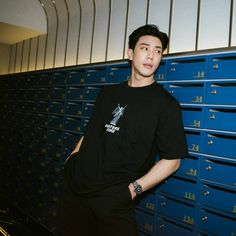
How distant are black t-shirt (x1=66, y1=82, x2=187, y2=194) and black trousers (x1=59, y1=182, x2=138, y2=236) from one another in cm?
6

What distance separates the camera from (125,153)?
1.71 metres

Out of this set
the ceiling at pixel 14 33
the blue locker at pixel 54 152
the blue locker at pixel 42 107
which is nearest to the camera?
the blue locker at pixel 54 152

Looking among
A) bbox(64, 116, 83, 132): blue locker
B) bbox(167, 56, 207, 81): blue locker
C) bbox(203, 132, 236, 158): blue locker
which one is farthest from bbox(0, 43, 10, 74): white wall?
bbox(203, 132, 236, 158): blue locker

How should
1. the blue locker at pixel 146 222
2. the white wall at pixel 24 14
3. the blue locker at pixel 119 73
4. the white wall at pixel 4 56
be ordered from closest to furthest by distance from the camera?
the blue locker at pixel 146 222 < the blue locker at pixel 119 73 < the white wall at pixel 24 14 < the white wall at pixel 4 56

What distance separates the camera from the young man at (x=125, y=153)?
165cm

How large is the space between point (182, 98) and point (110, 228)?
3.46ft

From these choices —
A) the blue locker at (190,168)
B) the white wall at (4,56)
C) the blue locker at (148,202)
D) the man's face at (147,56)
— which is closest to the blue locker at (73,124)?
the blue locker at (148,202)

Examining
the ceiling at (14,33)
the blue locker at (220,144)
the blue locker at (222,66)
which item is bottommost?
the blue locker at (220,144)

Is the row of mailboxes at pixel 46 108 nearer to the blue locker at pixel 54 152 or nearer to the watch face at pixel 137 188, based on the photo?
the blue locker at pixel 54 152

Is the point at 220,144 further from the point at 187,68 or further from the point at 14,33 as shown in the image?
the point at 14,33

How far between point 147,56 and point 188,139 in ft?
2.27

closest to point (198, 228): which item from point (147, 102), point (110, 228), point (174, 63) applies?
point (110, 228)

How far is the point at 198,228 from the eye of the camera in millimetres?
1969

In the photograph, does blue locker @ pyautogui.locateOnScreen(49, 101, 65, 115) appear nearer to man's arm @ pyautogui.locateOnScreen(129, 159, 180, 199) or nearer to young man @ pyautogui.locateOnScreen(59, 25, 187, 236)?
young man @ pyautogui.locateOnScreen(59, 25, 187, 236)
